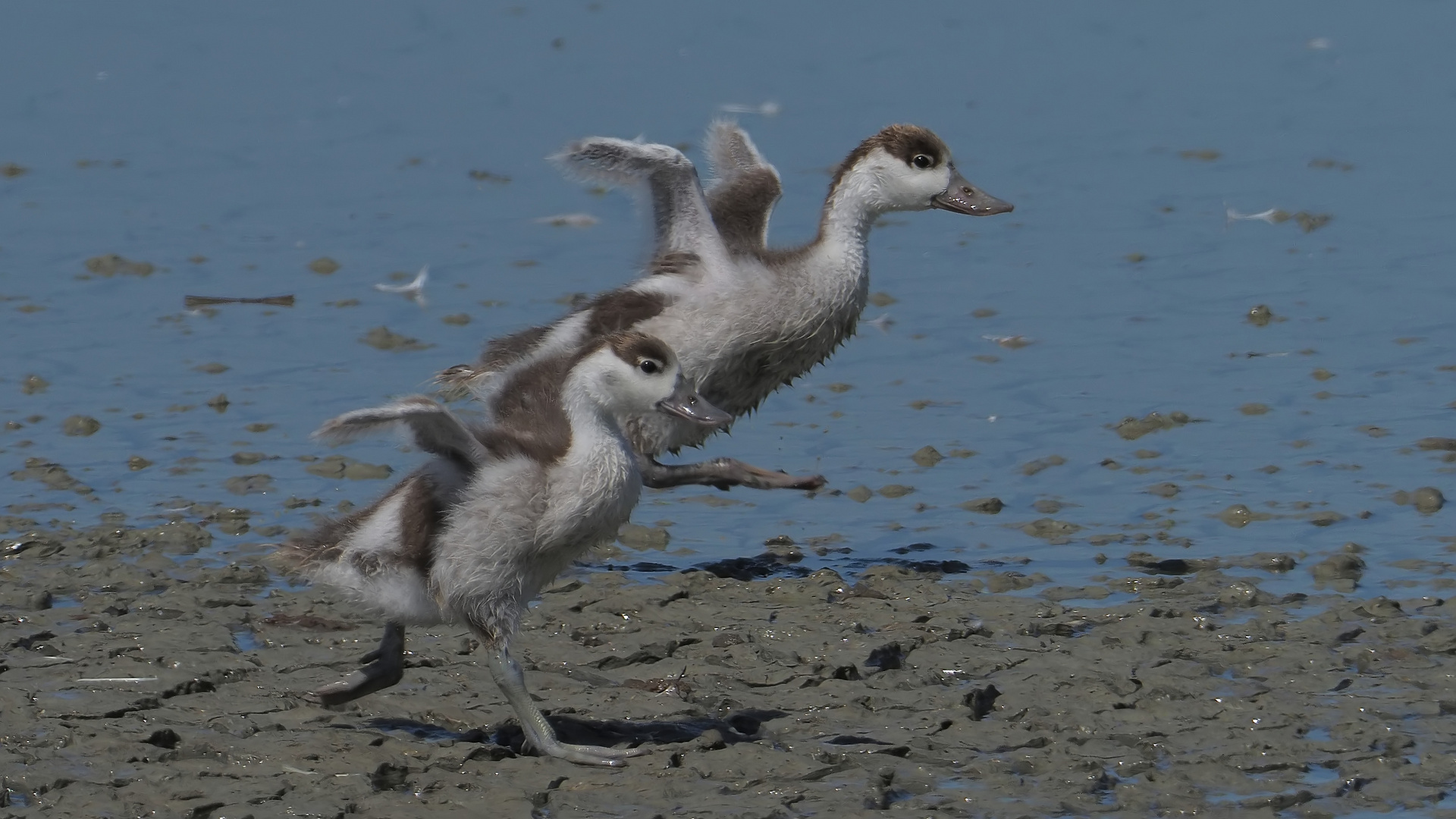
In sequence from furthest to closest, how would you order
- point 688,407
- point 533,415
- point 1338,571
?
point 1338,571 → point 533,415 → point 688,407

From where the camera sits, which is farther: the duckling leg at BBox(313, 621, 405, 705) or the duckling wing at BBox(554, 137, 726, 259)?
the duckling wing at BBox(554, 137, 726, 259)

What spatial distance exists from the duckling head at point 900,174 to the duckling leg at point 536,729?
396cm

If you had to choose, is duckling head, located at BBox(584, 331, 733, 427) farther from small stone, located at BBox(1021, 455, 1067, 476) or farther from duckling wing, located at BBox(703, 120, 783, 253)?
small stone, located at BBox(1021, 455, 1067, 476)

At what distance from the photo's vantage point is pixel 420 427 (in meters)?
7.73

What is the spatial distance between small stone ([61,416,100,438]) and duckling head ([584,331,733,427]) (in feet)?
14.4

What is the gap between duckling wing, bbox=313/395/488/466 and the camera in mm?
7586

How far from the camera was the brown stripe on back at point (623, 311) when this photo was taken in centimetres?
1044

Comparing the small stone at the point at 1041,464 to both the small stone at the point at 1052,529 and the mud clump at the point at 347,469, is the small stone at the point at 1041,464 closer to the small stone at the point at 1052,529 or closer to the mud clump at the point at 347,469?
the small stone at the point at 1052,529

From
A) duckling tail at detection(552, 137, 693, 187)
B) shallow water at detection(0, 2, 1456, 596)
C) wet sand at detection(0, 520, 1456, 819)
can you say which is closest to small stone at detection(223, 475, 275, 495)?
shallow water at detection(0, 2, 1456, 596)

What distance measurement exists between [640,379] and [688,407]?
0.30m

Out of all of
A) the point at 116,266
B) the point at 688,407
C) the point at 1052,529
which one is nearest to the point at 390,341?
the point at 116,266

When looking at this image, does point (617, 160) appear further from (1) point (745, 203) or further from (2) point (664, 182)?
(1) point (745, 203)

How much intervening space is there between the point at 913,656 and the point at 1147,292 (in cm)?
618

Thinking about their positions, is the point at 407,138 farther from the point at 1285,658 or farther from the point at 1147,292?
the point at 1285,658
